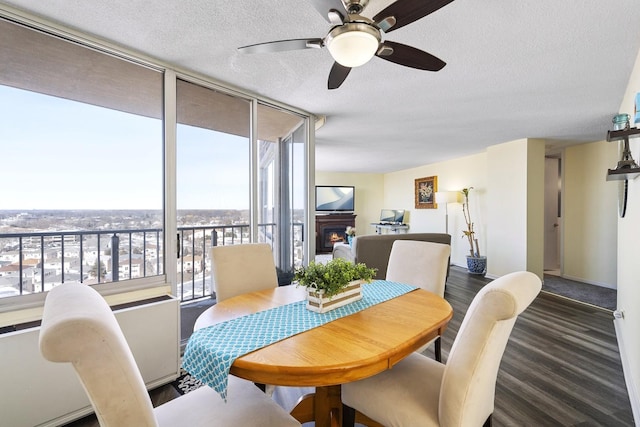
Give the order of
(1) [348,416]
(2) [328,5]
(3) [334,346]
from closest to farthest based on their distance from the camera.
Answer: (3) [334,346] → (2) [328,5] → (1) [348,416]

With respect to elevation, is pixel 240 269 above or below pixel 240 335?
above

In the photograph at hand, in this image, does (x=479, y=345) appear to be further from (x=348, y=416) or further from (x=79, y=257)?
(x=79, y=257)

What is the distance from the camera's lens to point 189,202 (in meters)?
2.56

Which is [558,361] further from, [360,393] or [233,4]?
[233,4]

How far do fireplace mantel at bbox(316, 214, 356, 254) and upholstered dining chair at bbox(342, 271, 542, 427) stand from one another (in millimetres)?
6554

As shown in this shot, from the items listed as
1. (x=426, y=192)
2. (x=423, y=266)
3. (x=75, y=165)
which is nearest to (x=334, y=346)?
(x=423, y=266)

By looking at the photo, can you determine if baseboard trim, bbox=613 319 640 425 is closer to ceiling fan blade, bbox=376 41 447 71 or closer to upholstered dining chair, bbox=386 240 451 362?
upholstered dining chair, bbox=386 240 451 362

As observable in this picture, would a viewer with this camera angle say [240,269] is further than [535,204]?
No

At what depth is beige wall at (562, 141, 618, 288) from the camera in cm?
430

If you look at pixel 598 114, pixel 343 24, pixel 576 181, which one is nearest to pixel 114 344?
pixel 343 24

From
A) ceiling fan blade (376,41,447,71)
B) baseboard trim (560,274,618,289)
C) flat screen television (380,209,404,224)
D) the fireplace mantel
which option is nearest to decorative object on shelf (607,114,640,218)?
ceiling fan blade (376,41,447,71)

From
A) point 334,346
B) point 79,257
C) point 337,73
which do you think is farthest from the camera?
point 79,257

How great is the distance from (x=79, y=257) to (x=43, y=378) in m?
0.93

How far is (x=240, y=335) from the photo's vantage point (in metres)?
1.15
